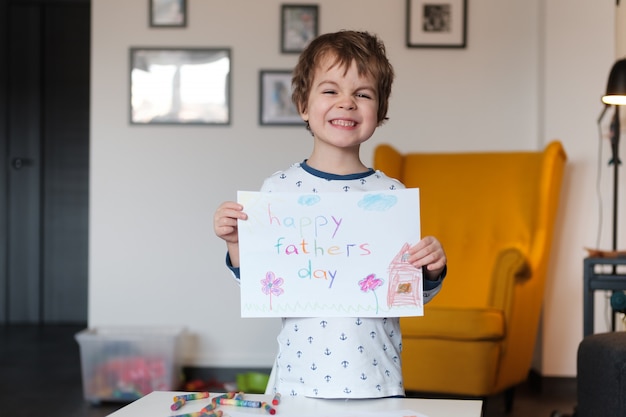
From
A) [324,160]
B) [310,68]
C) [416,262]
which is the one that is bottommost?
→ [416,262]

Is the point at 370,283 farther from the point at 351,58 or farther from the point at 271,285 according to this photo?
the point at 351,58

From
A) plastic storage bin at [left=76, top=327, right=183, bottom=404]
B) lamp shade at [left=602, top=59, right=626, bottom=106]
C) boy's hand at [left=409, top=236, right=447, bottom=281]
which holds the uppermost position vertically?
lamp shade at [left=602, top=59, right=626, bottom=106]

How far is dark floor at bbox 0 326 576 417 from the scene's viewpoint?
132 inches

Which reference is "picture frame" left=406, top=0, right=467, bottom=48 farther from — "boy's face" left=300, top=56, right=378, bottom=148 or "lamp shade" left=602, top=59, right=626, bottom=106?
"boy's face" left=300, top=56, right=378, bottom=148

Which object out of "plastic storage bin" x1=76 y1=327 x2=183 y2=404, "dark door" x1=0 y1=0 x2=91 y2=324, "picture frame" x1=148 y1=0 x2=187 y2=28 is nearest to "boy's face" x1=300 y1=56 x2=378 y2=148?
"plastic storage bin" x1=76 y1=327 x2=183 y2=404

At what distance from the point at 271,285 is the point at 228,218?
139 mm

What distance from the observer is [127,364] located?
11.6 feet

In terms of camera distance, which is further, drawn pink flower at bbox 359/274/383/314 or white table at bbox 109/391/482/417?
drawn pink flower at bbox 359/274/383/314

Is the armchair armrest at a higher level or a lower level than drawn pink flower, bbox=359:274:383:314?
lower

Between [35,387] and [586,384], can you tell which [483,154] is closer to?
[586,384]

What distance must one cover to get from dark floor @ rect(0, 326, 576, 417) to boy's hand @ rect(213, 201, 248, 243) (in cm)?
213

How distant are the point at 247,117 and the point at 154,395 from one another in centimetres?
294

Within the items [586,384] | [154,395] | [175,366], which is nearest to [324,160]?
[154,395]

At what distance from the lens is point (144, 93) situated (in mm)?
4098
